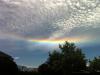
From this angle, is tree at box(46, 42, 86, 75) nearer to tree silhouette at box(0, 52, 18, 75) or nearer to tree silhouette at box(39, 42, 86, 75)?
tree silhouette at box(39, 42, 86, 75)

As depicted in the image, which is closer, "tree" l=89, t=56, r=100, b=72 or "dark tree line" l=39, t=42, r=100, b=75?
"dark tree line" l=39, t=42, r=100, b=75

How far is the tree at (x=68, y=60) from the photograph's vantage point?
68.8 m

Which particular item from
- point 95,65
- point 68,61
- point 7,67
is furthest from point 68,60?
point 7,67

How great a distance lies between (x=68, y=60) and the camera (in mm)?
69562

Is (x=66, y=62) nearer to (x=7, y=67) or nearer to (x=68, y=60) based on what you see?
(x=68, y=60)

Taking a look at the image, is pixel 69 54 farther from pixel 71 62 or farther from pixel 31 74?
pixel 31 74

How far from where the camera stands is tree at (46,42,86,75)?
68.8 metres

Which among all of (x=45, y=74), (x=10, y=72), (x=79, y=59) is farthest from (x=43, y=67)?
(x=10, y=72)

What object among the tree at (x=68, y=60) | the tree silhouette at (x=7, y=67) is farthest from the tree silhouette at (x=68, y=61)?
the tree silhouette at (x=7, y=67)

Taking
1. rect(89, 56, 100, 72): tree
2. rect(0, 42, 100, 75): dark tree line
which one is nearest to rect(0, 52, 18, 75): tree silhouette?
rect(0, 42, 100, 75): dark tree line

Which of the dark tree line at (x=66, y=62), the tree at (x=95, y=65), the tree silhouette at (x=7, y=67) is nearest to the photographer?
the tree silhouette at (x=7, y=67)

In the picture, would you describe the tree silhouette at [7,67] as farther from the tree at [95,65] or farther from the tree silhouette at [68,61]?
the tree at [95,65]

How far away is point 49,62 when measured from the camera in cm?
7775

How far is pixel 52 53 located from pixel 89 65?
12474 mm
